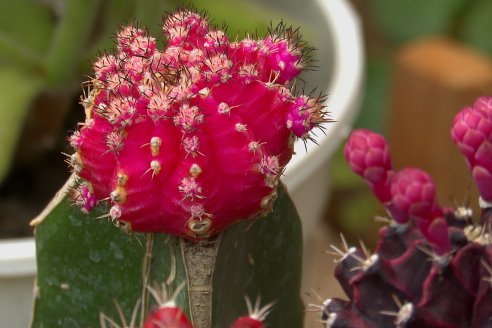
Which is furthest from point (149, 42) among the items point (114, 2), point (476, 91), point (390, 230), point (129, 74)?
point (476, 91)

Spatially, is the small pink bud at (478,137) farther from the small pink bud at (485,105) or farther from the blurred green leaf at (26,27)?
the blurred green leaf at (26,27)

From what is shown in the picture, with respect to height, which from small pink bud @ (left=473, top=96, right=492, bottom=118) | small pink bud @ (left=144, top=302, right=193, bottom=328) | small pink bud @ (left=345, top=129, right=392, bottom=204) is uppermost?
small pink bud @ (left=473, top=96, right=492, bottom=118)

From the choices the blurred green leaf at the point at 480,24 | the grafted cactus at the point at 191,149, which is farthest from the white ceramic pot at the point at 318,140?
the blurred green leaf at the point at 480,24

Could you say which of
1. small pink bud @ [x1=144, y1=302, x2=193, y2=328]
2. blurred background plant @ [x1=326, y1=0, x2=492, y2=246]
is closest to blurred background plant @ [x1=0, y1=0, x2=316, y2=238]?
small pink bud @ [x1=144, y1=302, x2=193, y2=328]

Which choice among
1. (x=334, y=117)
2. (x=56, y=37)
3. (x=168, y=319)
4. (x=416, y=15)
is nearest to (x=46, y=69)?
(x=56, y=37)

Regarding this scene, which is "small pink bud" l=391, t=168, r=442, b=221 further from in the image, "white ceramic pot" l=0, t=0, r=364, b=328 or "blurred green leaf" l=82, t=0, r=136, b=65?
"blurred green leaf" l=82, t=0, r=136, b=65

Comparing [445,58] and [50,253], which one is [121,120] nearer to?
[50,253]
